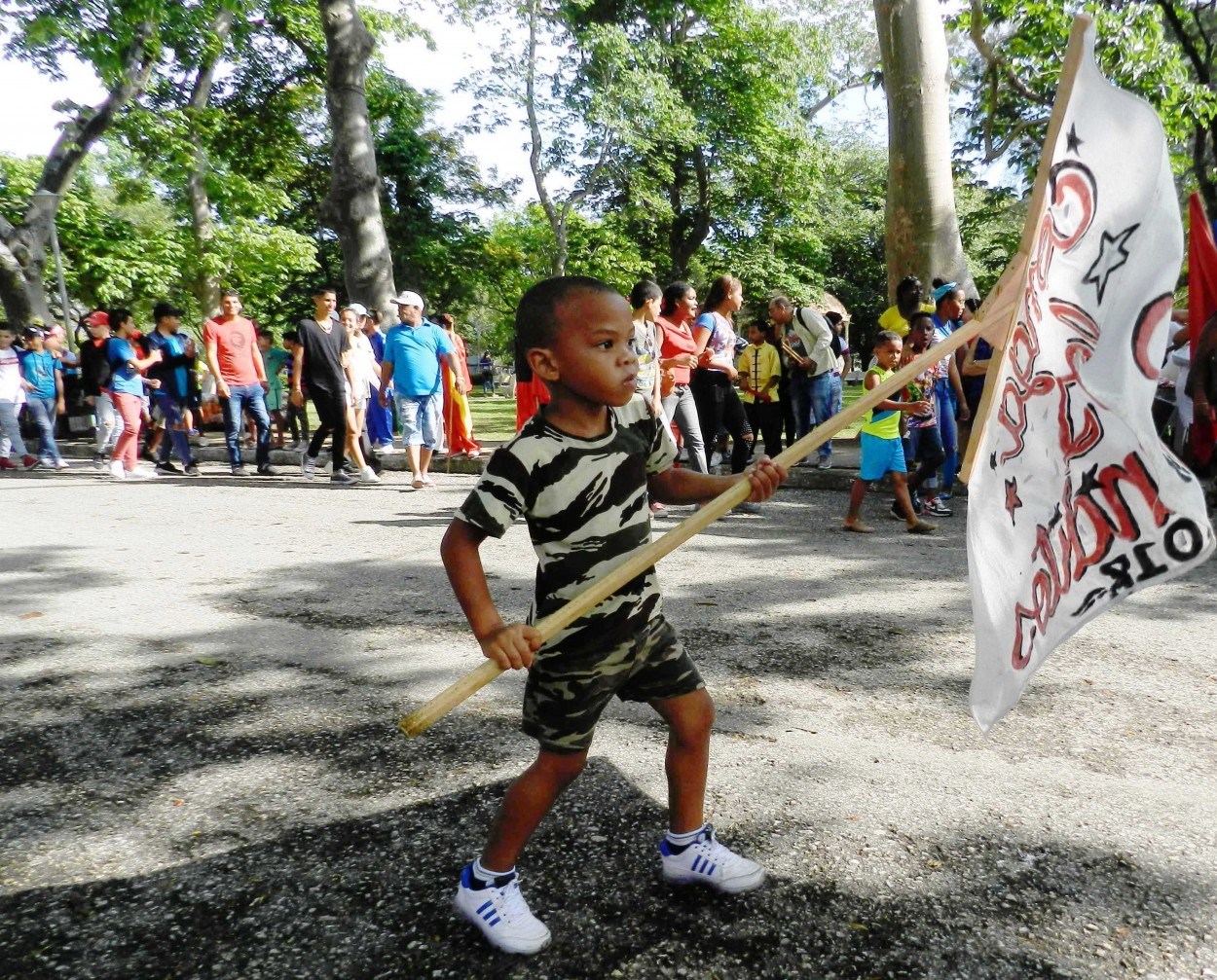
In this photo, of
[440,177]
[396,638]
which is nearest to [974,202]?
[440,177]

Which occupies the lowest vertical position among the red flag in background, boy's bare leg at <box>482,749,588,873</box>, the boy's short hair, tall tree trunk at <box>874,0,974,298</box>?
boy's bare leg at <box>482,749,588,873</box>

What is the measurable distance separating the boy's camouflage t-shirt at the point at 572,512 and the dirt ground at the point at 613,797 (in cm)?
71

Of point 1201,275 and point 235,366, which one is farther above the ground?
point 1201,275

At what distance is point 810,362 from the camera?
10016mm

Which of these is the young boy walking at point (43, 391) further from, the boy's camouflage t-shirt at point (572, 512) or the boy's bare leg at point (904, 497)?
the boy's camouflage t-shirt at point (572, 512)

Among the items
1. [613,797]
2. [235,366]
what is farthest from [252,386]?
[613,797]

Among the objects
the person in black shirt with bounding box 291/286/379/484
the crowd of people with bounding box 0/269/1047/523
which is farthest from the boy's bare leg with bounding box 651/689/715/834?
the person in black shirt with bounding box 291/286/379/484

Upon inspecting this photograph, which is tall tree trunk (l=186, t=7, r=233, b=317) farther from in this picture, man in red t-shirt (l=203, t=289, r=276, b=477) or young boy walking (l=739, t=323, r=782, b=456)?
young boy walking (l=739, t=323, r=782, b=456)

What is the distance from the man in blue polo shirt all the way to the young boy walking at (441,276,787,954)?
24.9 feet

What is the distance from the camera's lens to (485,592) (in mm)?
2100

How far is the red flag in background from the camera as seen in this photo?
6.50 metres

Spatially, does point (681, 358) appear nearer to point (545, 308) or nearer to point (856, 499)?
point (856, 499)

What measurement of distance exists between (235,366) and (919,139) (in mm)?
7653

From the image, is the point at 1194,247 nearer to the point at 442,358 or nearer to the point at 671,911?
the point at 671,911
